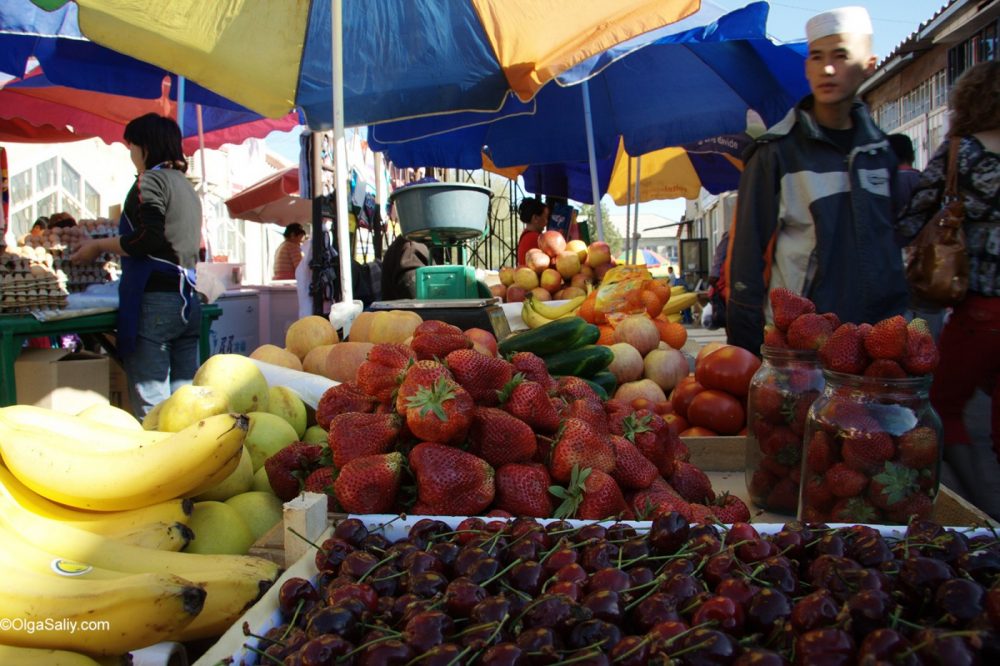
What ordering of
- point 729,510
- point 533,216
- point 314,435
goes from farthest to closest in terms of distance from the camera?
point 533,216, point 314,435, point 729,510

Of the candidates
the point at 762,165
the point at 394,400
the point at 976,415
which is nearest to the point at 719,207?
the point at 976,415

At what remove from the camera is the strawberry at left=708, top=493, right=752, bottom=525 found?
1362 mm

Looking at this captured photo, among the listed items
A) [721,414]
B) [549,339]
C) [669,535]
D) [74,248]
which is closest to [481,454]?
[669,535]

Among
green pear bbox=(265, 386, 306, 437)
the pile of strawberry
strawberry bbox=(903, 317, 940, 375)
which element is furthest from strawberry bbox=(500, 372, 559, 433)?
green pear bbox=(265, 386, 306, 437)

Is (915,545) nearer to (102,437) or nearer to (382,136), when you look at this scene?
(102,437)

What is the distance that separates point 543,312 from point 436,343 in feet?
9.21

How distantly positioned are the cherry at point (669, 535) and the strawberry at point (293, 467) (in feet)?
2.66

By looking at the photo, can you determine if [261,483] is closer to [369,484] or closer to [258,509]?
[258,509]

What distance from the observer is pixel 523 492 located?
4.04 ft

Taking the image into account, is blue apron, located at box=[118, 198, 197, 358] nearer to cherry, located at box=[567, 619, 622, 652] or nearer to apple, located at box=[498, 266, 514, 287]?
apple, located at box=[498, 266, 514, 287]

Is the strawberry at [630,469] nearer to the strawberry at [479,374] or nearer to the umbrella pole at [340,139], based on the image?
the strawberry at [479,374]

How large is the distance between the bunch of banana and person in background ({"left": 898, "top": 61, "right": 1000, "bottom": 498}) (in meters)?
2.06

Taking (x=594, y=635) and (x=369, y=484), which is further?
(x=369, y=484)

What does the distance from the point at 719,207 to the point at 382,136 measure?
20392mm
